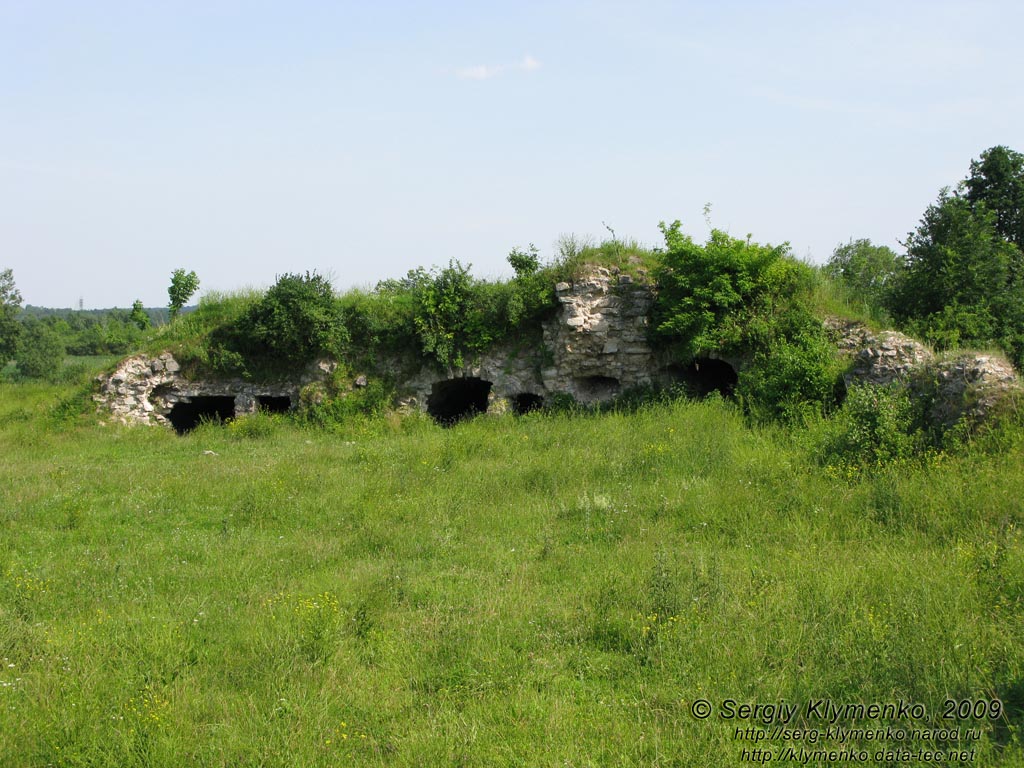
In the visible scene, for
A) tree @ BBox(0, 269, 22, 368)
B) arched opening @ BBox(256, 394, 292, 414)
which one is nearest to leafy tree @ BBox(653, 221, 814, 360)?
arched opening @ BBox(256, 394, 292, 414)

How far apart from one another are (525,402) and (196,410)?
8.44 meters

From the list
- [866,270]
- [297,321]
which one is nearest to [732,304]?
[297,321]

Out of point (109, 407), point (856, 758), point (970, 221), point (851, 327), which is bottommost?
point (856, 758)

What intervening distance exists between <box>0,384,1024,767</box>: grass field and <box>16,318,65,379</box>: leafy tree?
36.7 m

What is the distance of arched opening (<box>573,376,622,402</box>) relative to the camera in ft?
50.5

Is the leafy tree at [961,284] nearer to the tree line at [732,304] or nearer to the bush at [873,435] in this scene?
the tree line at [732,304]

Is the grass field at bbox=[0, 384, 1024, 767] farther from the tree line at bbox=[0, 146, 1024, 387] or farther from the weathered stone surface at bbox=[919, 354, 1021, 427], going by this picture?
the tree line at bbox=[0, 146, 1024, 387]

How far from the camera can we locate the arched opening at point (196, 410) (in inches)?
688

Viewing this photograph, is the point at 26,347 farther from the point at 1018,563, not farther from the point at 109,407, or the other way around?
the point at 1018,563

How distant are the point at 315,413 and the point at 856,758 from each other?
1334 centimetres

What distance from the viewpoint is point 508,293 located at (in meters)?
15.5

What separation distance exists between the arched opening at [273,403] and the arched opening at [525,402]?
5051 millimetres

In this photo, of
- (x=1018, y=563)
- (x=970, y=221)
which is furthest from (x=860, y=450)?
(x=970, y=221)

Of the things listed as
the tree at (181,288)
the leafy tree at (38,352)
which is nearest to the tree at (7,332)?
the leafy tree at (38,352)
